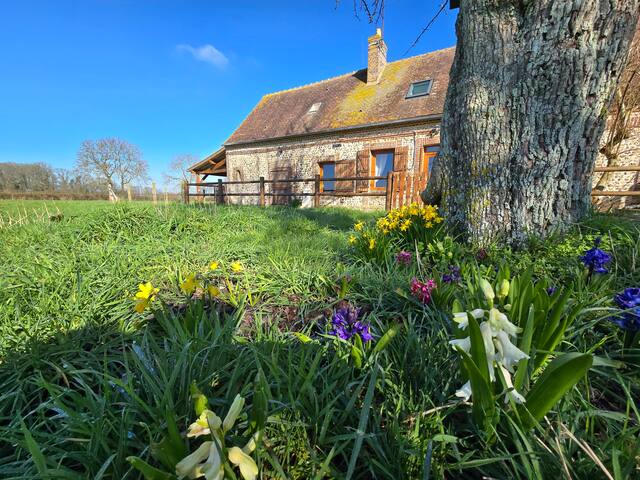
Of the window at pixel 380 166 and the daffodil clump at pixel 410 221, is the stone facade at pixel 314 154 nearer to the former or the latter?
the window at pixel 380 166

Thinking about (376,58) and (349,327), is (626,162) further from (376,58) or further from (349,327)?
(349,327)

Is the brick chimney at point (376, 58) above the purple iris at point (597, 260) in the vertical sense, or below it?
above

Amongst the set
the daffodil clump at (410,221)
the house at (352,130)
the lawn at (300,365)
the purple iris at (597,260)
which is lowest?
the lawn at (300,365)

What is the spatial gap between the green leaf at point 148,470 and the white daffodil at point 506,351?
35.0 inches

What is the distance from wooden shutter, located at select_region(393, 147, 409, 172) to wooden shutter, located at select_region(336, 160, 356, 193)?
1917 mm

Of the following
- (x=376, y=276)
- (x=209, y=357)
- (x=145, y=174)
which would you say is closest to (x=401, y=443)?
(x=209, y=357)

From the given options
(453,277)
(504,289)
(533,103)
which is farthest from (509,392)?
(533,103)

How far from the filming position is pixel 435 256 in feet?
7.90

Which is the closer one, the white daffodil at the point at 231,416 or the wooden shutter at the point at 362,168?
the white daffodil at the point at 231,416

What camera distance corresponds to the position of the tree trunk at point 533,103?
2.06 m

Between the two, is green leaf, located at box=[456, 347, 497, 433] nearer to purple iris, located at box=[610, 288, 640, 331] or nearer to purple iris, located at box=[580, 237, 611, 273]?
purple iris, located at box=[610, 288, 640, 331]

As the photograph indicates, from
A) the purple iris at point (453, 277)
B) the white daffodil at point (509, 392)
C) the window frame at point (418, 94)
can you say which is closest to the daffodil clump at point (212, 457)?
the white daffodil at point (509, 392)

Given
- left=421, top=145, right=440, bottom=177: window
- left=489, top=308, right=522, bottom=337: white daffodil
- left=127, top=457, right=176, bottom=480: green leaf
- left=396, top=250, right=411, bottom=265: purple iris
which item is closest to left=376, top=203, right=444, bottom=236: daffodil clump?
left=396, top=250, right=411, bottom=265: purple iris

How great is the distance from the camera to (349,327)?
1.34m
